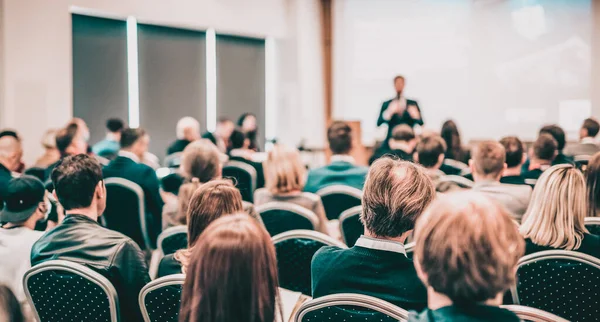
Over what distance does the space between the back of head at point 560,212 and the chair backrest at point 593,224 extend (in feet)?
0.76

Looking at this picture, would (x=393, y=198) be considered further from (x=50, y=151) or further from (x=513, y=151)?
(x=50, y=151)

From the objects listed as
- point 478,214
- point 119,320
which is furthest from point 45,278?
point 478,214

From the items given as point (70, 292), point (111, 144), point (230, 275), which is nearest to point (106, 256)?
point (70, 292)

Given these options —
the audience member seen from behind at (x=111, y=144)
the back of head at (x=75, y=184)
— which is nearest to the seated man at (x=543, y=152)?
the back of head at (x=75, y=184)

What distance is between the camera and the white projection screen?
8227 millimetres

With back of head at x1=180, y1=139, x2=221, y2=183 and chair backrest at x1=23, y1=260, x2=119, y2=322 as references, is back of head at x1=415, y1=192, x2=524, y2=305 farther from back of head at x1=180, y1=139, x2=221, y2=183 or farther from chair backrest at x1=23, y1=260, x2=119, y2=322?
back of head at x1=180, y1=139, x2=221, y2=183

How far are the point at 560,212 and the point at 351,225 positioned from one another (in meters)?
1.11

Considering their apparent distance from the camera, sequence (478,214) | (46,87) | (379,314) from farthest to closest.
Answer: (46,87) → (379,314) → (478,214)

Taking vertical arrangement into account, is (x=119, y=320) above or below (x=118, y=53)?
below

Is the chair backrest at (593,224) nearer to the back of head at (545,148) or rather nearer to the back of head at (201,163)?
the back of head at (545,148)

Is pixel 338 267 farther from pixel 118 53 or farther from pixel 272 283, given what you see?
pixel 118 53

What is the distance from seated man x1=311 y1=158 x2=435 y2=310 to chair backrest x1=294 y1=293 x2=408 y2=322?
24 cm

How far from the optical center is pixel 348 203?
4.04m

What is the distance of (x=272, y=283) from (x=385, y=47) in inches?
373
